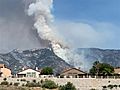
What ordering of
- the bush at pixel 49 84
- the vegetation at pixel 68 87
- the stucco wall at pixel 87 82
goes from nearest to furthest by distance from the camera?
the vegetation at pixel 68 87
the bush at pixel 49 84
the stucco wall at pixel 87 82

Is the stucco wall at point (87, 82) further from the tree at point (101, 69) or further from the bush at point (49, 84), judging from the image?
the tree at point (101, 69)

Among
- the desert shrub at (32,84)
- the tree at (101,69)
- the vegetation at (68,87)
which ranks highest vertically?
the tree at (101,69)

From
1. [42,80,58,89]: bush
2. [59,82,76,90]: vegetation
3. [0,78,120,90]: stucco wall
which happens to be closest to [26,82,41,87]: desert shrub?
[42,80,58,89]: bush

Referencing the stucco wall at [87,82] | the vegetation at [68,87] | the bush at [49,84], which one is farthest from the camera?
the stucco wall at [87,82]

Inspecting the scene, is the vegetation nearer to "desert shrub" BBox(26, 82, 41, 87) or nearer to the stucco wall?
the stucco wall

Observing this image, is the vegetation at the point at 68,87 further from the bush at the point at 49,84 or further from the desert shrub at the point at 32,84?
the desert shrub at the point at 32,84

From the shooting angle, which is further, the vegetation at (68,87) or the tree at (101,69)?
the tree at (101,69)

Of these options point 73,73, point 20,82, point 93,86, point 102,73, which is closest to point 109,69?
point 102,73

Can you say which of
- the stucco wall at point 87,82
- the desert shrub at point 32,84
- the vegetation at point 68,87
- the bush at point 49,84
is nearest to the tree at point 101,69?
the stucco wall at point 87,82

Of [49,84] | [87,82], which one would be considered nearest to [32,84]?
[49,84]

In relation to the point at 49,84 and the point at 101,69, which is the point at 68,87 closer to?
the point at 49,84

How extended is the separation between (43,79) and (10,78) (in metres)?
7.62

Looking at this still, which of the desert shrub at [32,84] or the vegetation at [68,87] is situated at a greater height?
the desert shrub at [32,84]

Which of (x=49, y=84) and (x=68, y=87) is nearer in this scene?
(x=68, y=87)
